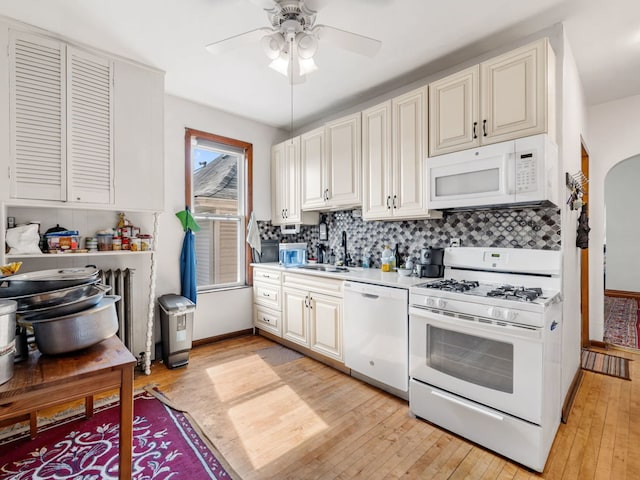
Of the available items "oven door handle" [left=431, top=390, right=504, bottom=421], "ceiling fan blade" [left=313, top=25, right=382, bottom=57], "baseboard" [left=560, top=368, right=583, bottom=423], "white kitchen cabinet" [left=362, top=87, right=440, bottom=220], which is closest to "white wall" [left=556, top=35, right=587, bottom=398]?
"baseboard" [left=560, top=368, right=583, bottom=423]

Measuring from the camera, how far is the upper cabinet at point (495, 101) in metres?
1.94

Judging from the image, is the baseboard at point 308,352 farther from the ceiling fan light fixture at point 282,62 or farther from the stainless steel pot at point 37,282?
the ceiling fan light fixture at point 282,62

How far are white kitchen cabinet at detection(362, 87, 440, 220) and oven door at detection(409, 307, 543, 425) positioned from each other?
3.23 ft

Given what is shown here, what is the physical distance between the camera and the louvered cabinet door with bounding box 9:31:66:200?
7.03 ft

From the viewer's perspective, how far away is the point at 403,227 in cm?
311

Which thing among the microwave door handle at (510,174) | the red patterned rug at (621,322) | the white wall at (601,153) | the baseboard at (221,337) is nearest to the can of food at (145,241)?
the baseboard at (221,337)

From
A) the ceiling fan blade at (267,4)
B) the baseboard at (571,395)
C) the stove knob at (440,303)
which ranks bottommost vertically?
the baseboard at (571,395)

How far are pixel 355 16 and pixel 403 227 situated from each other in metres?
1.81

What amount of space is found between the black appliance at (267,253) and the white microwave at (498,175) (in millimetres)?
2296

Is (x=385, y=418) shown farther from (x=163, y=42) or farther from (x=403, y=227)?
(x=163, y=42)

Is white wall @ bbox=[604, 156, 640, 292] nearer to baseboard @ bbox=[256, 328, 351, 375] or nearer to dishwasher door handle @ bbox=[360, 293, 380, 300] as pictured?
dishwasher door handle @ bbox=[360, 293, 380, 300]

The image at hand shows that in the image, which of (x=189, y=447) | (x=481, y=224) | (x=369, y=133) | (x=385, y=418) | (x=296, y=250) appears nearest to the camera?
(x=189, y=447)

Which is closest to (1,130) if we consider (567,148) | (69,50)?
(69,50)

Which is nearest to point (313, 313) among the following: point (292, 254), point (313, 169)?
point (292, 254)
